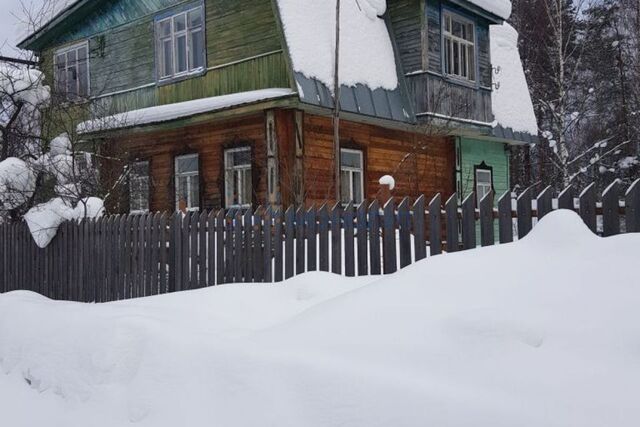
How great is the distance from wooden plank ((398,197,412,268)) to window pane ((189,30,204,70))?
8851 mm

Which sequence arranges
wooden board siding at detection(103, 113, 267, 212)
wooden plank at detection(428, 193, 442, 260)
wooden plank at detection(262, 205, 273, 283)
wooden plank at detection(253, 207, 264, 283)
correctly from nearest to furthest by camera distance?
wooden plank at detection(428, 193, 442, 260) < wooden plank at detection(262, 205, 273, 283) < wooden plank at detection(253, 207, 264, 283) < wooden board siding at detection(103, 113, 267, 212)

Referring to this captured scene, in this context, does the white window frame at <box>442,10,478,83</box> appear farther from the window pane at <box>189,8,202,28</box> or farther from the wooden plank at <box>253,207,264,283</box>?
the wooden plank at <box>253,207,264,283</box>

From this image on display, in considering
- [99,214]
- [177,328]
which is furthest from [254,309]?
[99,214]

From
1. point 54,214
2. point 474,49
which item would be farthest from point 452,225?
point 474,49

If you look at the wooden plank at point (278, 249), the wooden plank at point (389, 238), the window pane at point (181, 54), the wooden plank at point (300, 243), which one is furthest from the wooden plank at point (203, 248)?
the window pane at point (181, 54)

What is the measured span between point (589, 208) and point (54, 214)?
7.78 m

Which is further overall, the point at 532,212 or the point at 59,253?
the point at 59,253

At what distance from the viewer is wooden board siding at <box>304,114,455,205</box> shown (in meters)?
12.2

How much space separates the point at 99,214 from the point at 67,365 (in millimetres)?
4949

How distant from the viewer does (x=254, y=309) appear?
15.3 ft

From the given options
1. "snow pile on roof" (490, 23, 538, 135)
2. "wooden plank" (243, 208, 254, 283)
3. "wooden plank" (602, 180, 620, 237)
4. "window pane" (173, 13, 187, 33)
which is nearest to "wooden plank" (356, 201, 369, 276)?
"wooden plank" (243, 208, 254, 283)

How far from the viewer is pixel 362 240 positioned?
5.91m

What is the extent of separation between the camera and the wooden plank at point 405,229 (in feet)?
18.4

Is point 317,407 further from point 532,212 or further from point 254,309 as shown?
point 532,212
